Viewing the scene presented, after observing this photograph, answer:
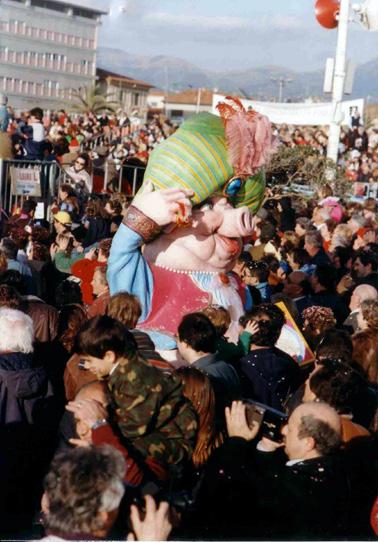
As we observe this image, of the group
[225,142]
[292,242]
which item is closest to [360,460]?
[225,142]

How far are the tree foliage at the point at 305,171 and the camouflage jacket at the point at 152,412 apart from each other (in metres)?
9.56

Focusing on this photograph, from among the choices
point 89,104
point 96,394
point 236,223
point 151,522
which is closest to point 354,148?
point 89,104

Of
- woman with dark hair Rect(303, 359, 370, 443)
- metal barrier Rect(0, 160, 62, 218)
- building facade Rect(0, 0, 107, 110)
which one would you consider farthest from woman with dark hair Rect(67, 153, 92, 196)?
woman with dark hair Rect(303, 359, 370, 443)

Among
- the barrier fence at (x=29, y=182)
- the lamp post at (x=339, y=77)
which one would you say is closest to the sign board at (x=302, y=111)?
the lamp post at (x=339, y=77)

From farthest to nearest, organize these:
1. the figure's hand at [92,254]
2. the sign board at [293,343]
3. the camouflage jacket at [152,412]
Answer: the figure's hand at [92,254] → the sign board at [293,343] → the camouflage jacket at [152,412]

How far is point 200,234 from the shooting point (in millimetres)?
6539

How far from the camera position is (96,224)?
10781 mm

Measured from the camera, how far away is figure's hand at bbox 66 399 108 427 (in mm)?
3916

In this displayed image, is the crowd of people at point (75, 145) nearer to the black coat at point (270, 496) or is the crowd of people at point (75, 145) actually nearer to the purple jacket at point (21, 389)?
the purple jacket at point (21, 389)

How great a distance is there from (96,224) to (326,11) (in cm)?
829

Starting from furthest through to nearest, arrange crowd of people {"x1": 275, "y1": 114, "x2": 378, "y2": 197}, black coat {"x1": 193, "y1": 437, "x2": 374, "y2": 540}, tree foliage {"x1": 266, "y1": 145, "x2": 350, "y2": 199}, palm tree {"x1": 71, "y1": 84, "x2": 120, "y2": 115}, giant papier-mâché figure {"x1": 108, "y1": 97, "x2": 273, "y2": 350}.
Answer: palm tree {"x1": 71, "y1": 84, "x2": 120, "y2": 115} < crowd of people {"x1": 275, "y1": 114, "x2": 378, "y2": 197} < tree foliage {"x1": 266, "y1": 145, "x2": 350, "y2": 199} < giant papier-mâché figure {"x1": 108, "y1": 97, "x2": 273, "y2": 350} < black coat {"x1": 193, "y1": 437, "x2": 374, "y2": 540}

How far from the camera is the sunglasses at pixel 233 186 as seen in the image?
6.56m

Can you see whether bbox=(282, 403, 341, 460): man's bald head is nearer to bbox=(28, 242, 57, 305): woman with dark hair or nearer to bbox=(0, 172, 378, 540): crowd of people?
bbox=(0, 172, 378, 540): crowd of people

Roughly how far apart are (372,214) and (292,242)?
3994 mm
